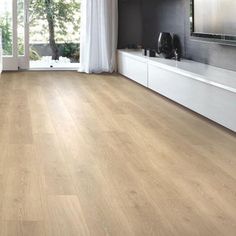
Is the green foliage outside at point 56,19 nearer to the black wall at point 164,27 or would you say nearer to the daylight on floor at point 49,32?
the daylight on floor at point 49,32

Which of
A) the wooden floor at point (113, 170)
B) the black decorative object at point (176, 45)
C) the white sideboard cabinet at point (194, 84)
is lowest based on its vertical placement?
the wooden floor at point (113, 170)

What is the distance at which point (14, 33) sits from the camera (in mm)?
7891

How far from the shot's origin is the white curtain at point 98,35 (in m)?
7.70

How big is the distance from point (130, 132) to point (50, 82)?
3063 millimetres

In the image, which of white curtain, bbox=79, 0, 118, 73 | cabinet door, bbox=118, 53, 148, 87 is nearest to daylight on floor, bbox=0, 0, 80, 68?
white curtain, bbox=79, 0, 118, 73

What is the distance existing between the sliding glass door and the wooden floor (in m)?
2.92

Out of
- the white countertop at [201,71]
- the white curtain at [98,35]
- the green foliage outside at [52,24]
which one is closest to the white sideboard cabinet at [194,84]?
the white countertop at [201,71]

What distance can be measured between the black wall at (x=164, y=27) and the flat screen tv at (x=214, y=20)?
0.19m

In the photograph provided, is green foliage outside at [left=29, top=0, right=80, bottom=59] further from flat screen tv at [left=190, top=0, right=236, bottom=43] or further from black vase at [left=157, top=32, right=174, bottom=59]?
flat screen tv at [left=190, top=0, right=236, bottom=43]

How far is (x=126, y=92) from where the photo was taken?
5.90 meters

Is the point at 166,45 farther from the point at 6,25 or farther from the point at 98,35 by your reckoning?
the point at 6,25

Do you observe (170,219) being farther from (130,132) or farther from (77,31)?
(77,31)

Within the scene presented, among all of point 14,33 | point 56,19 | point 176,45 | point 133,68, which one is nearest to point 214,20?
point 176,45

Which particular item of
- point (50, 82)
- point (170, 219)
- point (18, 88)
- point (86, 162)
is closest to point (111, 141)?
point (86, 162)
